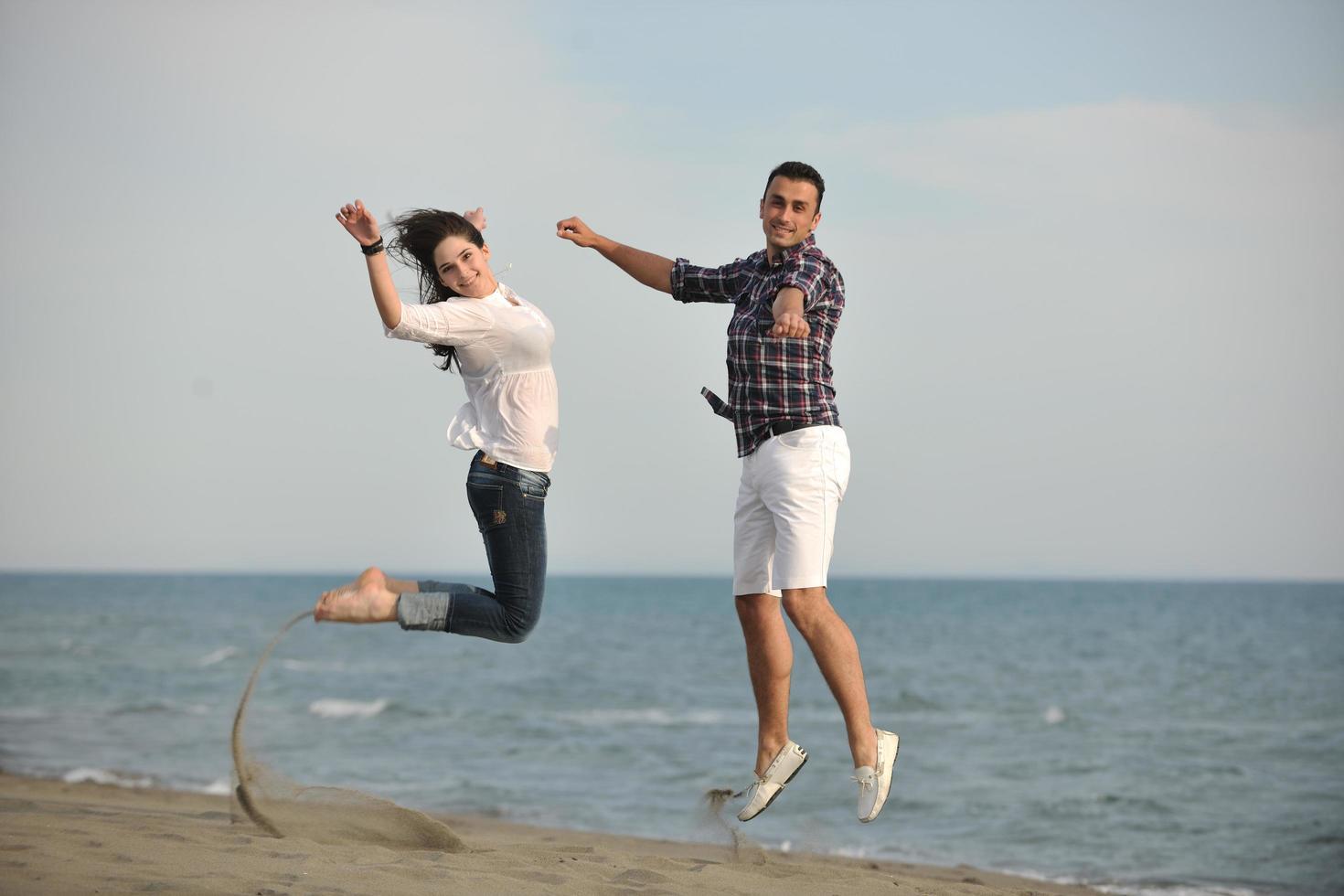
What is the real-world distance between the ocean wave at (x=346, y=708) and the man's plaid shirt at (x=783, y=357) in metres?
16.8

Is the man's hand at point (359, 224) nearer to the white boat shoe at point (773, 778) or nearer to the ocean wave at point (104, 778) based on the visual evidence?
the white boat shoe at point (773, 778)

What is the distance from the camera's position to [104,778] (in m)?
12.4

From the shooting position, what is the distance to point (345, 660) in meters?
31.0

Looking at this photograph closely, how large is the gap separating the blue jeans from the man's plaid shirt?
3.01 feet

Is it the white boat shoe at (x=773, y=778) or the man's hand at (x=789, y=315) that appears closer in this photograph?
the man's hand at (x=789, y=315)

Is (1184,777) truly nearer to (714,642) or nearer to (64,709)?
(64,709)

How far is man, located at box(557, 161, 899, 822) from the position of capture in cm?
507

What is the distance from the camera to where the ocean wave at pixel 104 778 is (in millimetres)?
12055

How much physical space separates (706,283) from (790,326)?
1068 mm

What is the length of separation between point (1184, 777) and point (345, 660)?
21141 mm

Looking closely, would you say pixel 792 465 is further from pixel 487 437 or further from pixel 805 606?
pixel 487 437

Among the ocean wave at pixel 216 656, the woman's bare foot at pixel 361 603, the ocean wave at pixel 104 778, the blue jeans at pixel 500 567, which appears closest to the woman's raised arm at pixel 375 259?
the blue jeans at pixel 500 567

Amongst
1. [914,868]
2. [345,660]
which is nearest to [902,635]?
[345,660]

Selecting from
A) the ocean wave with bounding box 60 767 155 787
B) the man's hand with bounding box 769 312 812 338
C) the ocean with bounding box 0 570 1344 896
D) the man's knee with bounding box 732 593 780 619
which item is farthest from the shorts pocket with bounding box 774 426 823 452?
the ocean wave with bounding box 60 767 155 787
